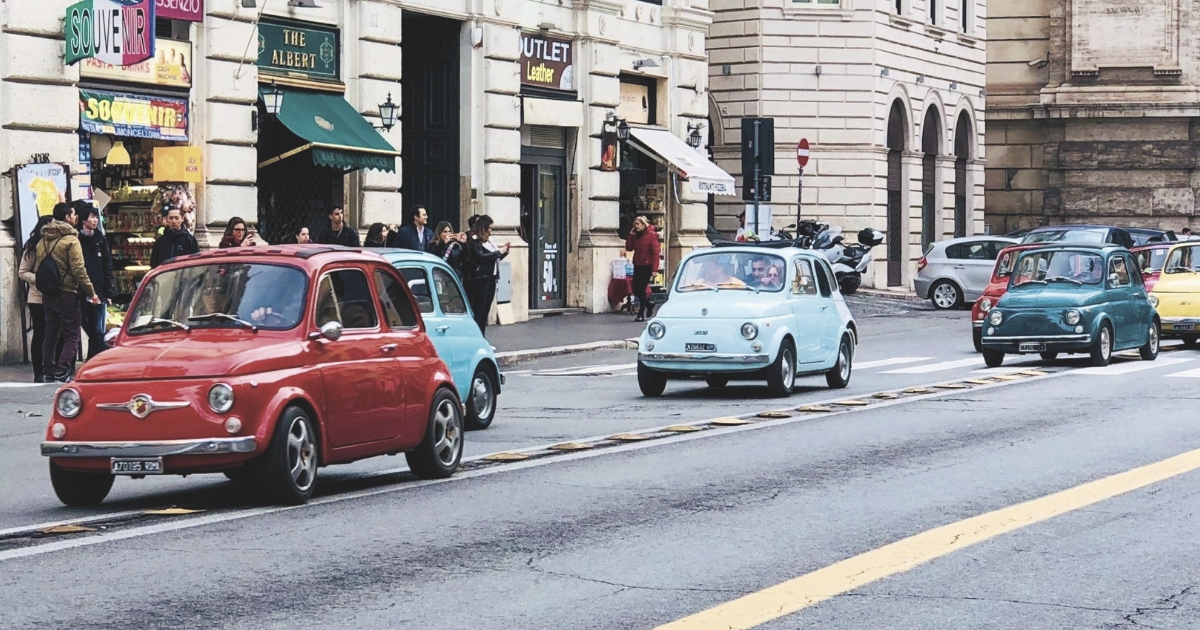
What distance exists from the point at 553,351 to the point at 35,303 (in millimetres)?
8402

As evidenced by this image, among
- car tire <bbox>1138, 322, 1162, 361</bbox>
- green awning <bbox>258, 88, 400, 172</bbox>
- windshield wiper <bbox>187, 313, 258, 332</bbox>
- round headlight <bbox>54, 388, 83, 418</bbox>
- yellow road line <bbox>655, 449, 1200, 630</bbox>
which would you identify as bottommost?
yellow road line <bbox>655, 449, 1200, 630</bbox>

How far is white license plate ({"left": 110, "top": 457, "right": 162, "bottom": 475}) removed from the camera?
35.5 ft

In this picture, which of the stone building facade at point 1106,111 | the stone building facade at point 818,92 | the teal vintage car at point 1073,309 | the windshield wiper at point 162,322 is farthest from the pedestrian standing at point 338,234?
the stone building facade at point 1106,111

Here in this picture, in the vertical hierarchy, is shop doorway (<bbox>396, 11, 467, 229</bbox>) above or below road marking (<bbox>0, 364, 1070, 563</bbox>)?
above

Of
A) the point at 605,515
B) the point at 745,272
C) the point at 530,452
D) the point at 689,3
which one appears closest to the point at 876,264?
the point at 689,3

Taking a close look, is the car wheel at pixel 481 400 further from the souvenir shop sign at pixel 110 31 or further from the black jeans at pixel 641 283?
the black jeans at pixel 641 283

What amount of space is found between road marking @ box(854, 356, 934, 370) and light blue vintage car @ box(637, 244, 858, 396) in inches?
148

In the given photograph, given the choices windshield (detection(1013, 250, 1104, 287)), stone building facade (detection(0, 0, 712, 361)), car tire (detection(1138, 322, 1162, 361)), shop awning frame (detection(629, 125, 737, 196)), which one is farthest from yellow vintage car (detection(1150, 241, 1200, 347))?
shop awning frame (detection(629, 125, 737, 196))

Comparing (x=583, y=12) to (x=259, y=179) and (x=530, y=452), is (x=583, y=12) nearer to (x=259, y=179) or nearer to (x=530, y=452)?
(x=259, y=179)

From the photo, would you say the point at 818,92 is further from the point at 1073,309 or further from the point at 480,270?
the point at 1073,309

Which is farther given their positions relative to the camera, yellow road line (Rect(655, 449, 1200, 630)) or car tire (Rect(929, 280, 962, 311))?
car tire (Rect(929, 280, 962, 311))

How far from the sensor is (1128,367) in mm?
23906

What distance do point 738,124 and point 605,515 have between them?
117 feet

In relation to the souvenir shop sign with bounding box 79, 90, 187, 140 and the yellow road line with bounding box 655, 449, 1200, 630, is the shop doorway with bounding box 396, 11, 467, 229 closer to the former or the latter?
the souvenir shop sign with bounding box 79, 90, 187, 140
